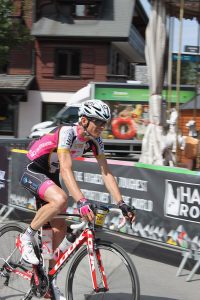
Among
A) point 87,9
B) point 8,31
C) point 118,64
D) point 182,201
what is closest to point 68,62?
point 87,9

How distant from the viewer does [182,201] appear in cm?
559

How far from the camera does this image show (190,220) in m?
5.52

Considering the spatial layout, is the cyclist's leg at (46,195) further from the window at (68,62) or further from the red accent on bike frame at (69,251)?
the window at (68,62)

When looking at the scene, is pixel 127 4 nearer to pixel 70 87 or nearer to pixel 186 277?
pixel 70 87

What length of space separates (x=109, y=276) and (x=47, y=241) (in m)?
0.62

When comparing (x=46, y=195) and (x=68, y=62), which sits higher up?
(x=68, y=62)

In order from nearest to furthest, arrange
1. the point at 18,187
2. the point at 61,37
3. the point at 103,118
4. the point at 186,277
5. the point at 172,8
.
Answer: the point at 103,118 < the point at 186,277 < the point at 18,187 < the point at 172,8 < the point at 61,37

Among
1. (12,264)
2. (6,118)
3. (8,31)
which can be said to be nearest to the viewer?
(12,264)

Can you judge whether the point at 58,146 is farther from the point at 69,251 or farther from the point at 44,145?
the point at 69,251


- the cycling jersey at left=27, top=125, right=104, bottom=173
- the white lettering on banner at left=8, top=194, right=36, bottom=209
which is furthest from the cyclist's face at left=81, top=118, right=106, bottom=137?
the white lettering on banner at left=8, top=194, right=36, bottom=209

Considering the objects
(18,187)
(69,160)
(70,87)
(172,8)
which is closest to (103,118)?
(69,160)

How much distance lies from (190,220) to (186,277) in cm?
61

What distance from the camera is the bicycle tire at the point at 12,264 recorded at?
4.40 metres

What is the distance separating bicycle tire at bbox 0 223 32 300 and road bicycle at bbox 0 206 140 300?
44 mm
